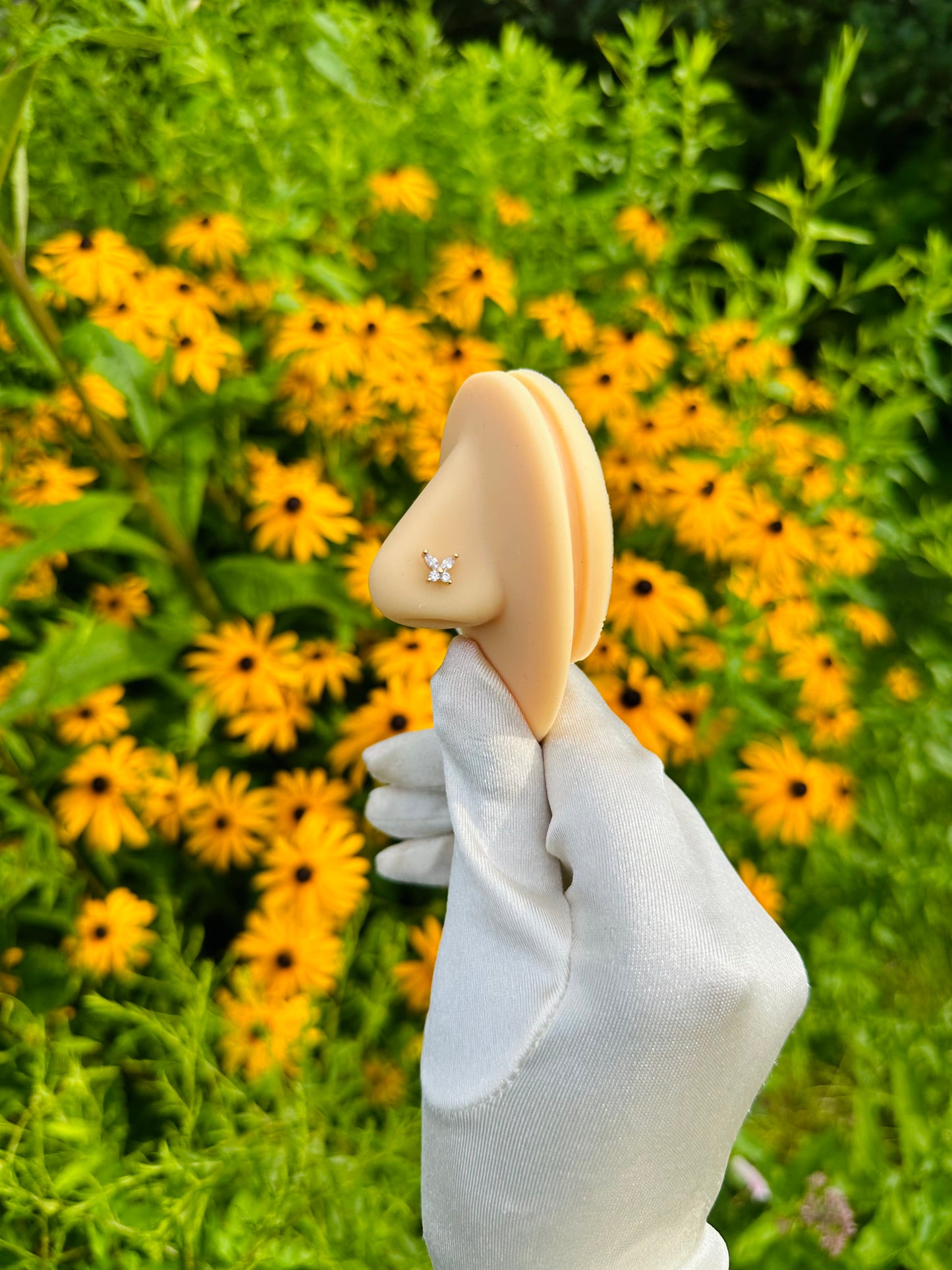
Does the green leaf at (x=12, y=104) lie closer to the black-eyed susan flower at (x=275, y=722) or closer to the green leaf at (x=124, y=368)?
the green leaf at (x=124, y=368)

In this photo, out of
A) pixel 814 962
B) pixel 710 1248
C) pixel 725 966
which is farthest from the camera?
pixel 814 962

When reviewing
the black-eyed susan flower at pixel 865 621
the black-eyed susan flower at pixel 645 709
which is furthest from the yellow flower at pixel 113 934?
the black-eyed susan flower at pixel 865 621

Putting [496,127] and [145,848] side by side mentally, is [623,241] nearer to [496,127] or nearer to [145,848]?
[496,127]

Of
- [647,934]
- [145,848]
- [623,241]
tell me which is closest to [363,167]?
[623,241]

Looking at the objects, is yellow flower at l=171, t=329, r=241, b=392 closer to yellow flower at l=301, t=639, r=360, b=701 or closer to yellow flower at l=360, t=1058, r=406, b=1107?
yellow flower at l=301, t=639, r=360, b=701

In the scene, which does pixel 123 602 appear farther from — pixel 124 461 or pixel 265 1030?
pixel 265 1030

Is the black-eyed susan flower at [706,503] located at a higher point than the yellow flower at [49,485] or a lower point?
higher

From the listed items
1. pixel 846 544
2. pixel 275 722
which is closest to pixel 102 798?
pixel 275 722
